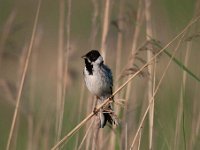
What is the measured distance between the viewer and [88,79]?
4.64m

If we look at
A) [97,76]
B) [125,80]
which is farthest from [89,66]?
[125,80]

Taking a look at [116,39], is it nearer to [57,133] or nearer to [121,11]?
[121,11]

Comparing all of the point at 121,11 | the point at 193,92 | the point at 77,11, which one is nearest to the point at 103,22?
the point at 121,11

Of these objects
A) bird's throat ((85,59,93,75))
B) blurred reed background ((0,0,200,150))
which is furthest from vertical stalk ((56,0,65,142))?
bird's throat ((85,59,93,75))

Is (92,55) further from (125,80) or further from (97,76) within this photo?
(125,80)

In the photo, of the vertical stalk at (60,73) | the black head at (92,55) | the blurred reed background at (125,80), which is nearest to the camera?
the blurred reed background at (125,80)

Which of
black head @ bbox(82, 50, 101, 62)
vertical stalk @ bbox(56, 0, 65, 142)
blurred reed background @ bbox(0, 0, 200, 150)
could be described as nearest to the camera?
blurred reed background @ bbox(0, 0, 200, 150)

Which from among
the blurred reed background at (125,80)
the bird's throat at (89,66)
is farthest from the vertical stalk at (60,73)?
the bird's throat at (89,66)

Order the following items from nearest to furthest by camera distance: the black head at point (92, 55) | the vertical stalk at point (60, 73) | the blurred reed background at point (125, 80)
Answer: the blurred reed background at point (125, 80) < the vertical stalk at point (60, 73) < the black head at point (92, 55)

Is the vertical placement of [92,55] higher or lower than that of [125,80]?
higher

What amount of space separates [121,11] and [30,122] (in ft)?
2.81

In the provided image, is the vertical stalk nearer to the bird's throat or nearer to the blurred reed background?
the blurred reed background

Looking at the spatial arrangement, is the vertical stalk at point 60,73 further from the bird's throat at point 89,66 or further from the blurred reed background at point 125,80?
the bird's throat at point 89,66

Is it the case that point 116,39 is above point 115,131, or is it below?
above
